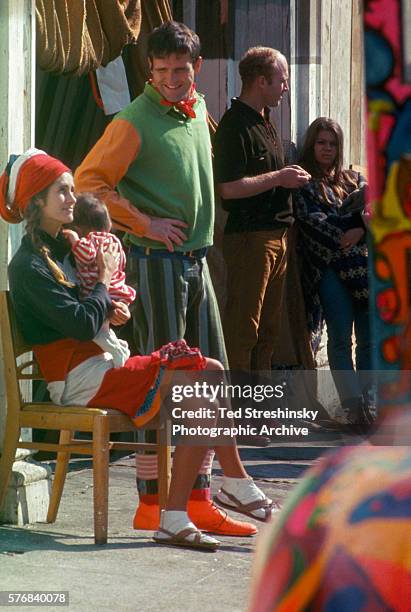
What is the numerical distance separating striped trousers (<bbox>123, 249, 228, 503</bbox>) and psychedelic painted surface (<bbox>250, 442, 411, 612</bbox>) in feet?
11.8

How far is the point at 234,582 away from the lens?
3.56 m

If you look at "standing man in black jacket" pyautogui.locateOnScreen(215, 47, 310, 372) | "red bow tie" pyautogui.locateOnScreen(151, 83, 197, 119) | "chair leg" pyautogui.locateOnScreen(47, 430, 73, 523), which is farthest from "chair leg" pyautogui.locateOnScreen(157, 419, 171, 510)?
"standing man in black jacket" pyautogui.locateOnScreen(215, 47, 310, 372)

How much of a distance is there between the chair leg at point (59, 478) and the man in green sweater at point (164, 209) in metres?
0.25

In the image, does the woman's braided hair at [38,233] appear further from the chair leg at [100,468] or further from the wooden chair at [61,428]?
the chair leg at [100,468]

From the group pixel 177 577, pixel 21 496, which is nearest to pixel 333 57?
pixel 21 496

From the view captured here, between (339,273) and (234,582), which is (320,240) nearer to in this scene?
(339,273)

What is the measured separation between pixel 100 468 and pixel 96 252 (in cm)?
70

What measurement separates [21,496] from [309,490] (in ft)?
12.0

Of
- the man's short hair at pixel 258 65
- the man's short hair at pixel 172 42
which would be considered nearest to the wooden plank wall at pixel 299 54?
the man's short hair at pixel 258 65

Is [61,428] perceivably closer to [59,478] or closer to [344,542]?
[59,478]

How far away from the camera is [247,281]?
621cm

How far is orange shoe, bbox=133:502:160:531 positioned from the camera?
421cm

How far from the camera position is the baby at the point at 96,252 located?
406 centimetres

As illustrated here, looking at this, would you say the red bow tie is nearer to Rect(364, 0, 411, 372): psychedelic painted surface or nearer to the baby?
the baby
